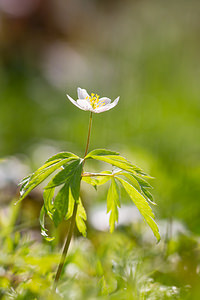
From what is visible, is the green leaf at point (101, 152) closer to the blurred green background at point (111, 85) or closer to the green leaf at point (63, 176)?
the green leaf at point (63, 176)

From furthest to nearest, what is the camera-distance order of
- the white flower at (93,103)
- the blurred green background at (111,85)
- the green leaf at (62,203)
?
the blurred green background at (111,85) → the white flower at (93,103) → the green leaf at (62,203)

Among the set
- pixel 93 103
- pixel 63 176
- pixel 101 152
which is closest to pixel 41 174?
pixel 63 176

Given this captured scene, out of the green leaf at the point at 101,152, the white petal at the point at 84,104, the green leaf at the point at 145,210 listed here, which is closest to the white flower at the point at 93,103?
the white petal at the point at 84,104

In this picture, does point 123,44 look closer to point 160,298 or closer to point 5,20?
point 5,20

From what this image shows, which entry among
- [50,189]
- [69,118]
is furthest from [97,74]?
[50,189]

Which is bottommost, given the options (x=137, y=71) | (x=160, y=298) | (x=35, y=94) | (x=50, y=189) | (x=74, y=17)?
(x=160, y=298)

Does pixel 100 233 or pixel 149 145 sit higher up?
pixel 149 145

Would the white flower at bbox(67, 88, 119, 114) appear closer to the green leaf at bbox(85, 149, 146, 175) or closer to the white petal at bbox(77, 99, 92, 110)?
the white petal at bbox(77, 99, 92, 110)
